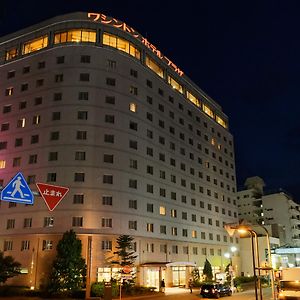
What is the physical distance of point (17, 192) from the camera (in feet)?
63.5

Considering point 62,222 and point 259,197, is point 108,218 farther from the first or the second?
point 259,197

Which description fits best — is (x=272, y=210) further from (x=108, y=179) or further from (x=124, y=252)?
(x=124, y=252)

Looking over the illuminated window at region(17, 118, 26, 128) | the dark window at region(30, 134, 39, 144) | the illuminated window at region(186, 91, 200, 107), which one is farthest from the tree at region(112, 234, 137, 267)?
the illuminated window at region(186, 91, 200, 107)

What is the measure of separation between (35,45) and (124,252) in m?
33.6

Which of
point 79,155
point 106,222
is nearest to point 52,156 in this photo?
point 79,155

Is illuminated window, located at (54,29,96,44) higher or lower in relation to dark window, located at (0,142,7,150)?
higher

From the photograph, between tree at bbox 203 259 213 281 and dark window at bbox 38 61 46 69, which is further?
tree at bbox 203 259 213 281

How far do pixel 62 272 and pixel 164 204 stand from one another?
75.3 feet

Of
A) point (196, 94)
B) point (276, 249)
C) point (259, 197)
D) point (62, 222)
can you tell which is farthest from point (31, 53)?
point (259, 197)

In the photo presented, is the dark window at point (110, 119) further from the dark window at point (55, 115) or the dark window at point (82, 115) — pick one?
the dark window at point (55, 115)

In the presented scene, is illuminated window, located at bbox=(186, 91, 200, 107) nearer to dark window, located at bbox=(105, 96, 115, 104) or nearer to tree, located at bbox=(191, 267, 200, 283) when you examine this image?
dark window, located at bbox=(105, 96, 115, 104)

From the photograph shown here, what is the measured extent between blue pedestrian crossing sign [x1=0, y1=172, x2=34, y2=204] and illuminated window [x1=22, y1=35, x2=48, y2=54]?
43473 millimetres

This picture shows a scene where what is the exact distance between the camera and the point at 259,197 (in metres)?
123

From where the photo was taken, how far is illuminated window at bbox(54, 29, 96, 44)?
57769 mm
